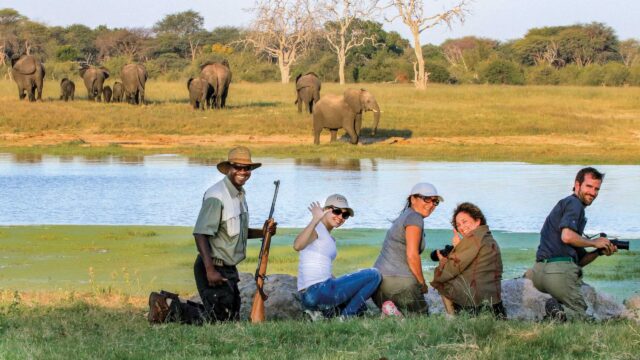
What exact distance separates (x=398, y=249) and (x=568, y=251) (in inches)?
45.1

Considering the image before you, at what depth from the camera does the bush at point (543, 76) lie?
6600cm

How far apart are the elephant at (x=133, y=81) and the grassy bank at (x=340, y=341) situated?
33012mm

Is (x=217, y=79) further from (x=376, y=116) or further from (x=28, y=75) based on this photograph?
(x=376, y=116)

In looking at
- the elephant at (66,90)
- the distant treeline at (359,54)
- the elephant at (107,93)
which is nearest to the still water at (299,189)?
the elephant at (66,90)

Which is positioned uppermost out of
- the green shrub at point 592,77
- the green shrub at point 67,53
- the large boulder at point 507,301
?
the green shrub at point 67,53

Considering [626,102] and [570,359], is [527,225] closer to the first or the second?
[570,359]

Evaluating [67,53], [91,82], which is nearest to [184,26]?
[67,53]

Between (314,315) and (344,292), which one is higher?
(344,292)

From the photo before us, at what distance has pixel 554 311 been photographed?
8172 mm

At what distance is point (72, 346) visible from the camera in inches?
259

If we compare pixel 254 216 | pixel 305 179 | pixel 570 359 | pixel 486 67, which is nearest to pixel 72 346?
pixel 570 359

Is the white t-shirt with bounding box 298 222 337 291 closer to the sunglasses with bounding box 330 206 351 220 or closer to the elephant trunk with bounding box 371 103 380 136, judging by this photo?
the sunglasses with bounding box 330 206 351 220

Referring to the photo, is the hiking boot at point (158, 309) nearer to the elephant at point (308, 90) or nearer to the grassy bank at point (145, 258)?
the grassy bank at point (145, 258)

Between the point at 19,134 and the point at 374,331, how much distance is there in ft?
88.1
